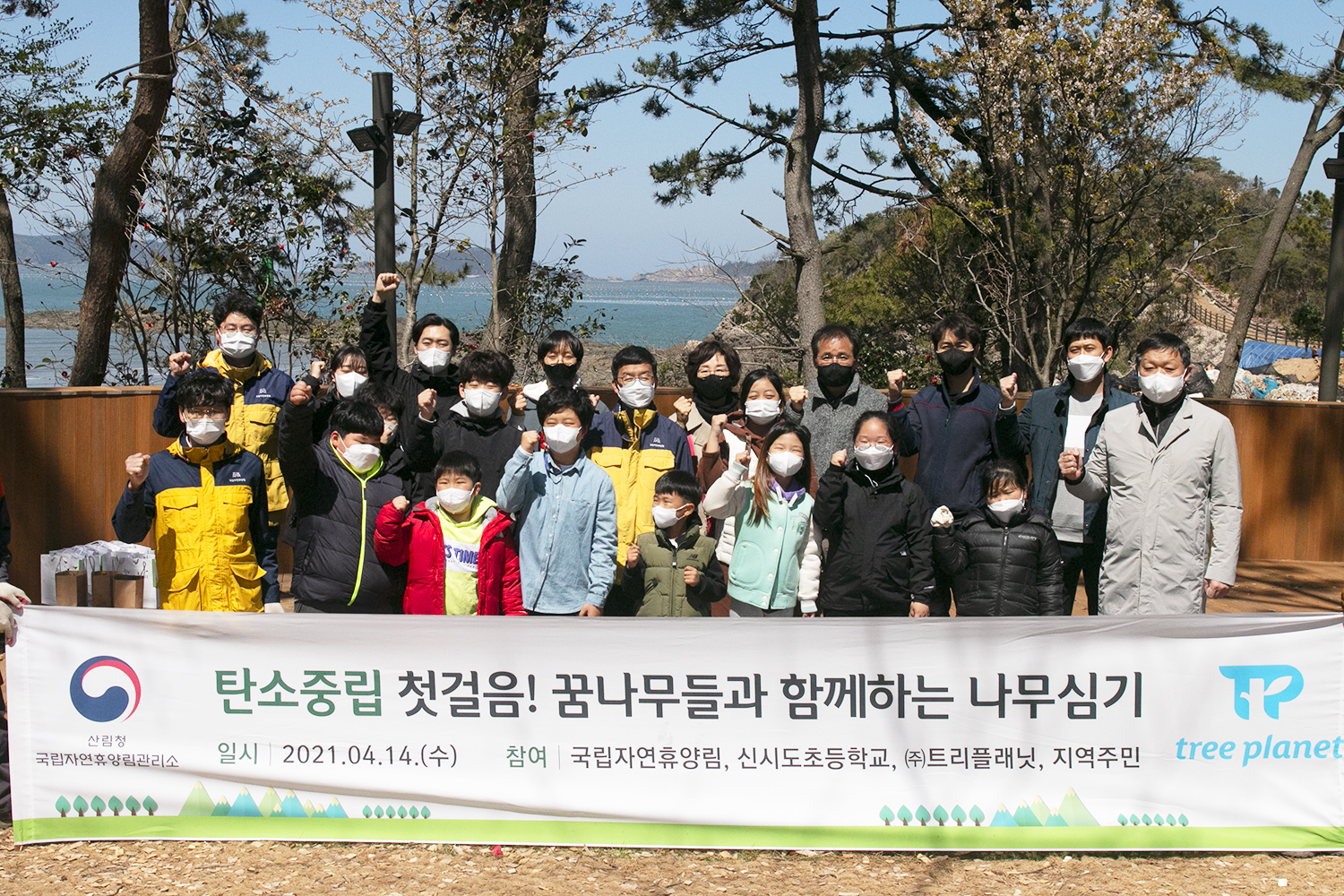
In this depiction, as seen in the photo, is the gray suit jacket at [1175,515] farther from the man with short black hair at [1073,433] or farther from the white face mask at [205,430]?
the white face mask at [205,430]

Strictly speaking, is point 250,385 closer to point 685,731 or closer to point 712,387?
point 712,387

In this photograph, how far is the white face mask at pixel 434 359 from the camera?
566 centimetres

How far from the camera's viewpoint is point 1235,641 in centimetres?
410

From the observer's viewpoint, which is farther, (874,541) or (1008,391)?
(1008,391)

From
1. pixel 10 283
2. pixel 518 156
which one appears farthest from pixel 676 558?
pixel 10 283

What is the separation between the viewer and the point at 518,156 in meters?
11.7

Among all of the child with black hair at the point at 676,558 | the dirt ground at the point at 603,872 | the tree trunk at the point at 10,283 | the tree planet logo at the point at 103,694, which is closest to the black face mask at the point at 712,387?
the child with black hair at the point at 676,558

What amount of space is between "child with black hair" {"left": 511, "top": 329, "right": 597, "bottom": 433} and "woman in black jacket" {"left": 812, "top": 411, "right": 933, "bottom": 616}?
57.4 inches

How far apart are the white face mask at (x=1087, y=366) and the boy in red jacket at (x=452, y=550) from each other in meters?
2.86

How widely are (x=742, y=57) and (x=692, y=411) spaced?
1126 centimetres

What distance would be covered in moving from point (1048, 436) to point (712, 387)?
1711 millimetres

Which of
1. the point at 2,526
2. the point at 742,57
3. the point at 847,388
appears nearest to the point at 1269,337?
the point at 742,57

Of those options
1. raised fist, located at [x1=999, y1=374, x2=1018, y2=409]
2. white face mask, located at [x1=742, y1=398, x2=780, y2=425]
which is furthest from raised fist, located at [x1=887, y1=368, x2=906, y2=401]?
white face mask, located at [x1=742, y1=398, x2=780, y2=425]

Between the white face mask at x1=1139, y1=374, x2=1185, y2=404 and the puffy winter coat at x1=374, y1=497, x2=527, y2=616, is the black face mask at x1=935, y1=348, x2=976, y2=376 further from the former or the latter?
the puffy winter coat at x1=374, y1=497, x2=527, y2=616
